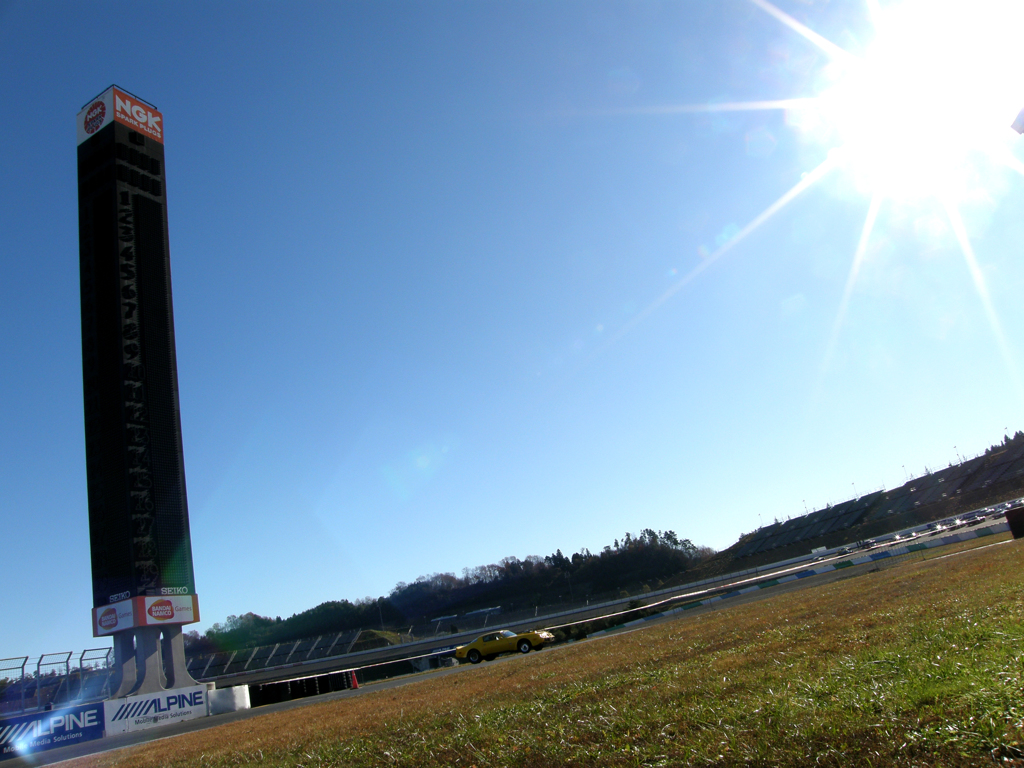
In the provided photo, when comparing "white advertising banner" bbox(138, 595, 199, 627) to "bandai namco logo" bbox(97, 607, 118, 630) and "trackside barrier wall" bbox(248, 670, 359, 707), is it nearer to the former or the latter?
"bandai namco logo" bbox(97, 607, 118, 630)

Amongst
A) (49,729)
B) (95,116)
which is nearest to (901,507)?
(49,729)

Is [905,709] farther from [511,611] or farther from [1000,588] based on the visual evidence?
[511,611]

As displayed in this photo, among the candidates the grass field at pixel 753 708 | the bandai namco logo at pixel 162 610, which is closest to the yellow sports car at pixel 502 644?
the bandai namco logo at pixel 162 610

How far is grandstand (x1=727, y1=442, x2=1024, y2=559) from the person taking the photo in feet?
241

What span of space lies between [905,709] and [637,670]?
6.53 metres

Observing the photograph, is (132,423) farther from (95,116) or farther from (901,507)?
(901,507)

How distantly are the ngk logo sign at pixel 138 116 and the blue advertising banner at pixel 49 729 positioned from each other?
35569 mm

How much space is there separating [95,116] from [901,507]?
354ft

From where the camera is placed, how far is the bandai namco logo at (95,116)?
139 ft

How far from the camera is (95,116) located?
4262 cm

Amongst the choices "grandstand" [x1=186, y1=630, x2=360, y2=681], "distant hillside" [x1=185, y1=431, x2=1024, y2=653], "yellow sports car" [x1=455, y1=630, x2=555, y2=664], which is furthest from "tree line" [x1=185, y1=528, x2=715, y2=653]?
"yellow sports car" [x1=455, y1=630, x2=555, y2=664]

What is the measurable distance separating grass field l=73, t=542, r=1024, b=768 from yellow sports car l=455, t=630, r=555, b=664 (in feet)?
55.9

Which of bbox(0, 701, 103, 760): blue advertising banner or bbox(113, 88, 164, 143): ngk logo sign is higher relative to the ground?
bbox(113, 88, 164, 143): ngk logo sign

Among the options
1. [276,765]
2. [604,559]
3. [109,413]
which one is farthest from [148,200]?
[604,559]
